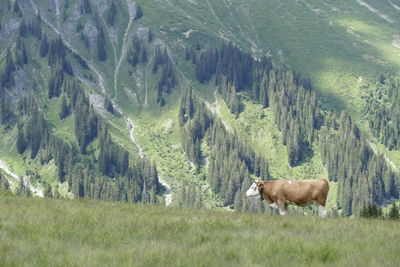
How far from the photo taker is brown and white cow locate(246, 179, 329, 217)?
30906 mm

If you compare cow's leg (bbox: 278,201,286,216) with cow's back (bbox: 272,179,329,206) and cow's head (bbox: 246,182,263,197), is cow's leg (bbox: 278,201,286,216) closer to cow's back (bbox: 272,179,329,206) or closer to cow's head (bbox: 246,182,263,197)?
cow's back (bbox: 272,179,329,206)

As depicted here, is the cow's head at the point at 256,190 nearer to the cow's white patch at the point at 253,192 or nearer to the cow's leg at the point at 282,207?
the cow's white patch at the point at 253,192

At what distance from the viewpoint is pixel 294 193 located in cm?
3091

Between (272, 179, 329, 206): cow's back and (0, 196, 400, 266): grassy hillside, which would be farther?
(272, 179, 329, 206): cow's back

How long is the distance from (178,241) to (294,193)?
16.2 m

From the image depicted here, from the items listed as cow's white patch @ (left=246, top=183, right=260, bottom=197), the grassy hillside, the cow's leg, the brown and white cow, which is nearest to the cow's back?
the brown and white cow

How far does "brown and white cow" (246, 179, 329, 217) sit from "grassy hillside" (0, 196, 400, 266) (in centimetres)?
1015

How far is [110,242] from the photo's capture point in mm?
15172

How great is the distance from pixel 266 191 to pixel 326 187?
10.3 feet

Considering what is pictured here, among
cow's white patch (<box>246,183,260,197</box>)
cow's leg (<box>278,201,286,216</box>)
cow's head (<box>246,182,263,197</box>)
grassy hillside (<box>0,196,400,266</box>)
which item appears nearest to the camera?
grassy hillside (<box>0,196,400,266</box>)

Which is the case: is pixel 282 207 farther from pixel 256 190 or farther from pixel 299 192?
pixel 256 190

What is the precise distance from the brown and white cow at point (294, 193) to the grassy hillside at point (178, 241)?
400 inches

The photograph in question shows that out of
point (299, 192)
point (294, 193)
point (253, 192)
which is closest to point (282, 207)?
point (294, 193)

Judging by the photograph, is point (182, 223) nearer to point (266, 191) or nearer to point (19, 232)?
point (19, 232)
